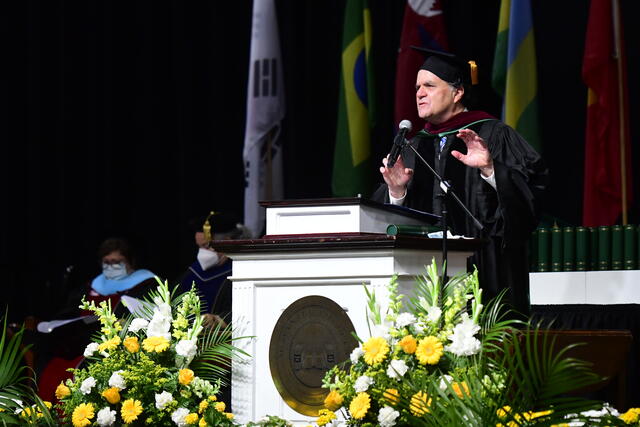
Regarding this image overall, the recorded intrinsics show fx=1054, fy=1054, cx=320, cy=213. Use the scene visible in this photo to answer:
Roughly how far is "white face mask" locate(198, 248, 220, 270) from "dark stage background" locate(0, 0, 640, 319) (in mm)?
2354

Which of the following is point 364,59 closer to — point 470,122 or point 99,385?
point 470,122

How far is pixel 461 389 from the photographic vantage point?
252 cm

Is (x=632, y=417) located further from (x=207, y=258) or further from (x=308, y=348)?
(x=207, y=258)

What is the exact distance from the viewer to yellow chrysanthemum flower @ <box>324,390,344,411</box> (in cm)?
276

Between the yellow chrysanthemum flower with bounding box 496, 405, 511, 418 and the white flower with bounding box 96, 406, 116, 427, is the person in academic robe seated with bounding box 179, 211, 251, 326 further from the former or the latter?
the yellow chrysanthemum flower with bounding box 496, 405, 511, 418

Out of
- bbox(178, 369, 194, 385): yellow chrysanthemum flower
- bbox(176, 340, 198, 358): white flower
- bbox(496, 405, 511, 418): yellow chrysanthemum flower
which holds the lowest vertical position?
bbox(178, 369, 194, 385): yellow chrysanthemum flower

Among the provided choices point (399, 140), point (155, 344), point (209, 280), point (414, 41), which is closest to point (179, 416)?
point (155, 344)

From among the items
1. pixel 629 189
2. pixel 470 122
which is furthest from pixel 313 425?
pixel 629 189

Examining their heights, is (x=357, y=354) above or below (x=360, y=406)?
above

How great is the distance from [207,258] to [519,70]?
2.50 meters

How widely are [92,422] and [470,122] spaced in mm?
1832

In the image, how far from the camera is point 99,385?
3092 millimetres

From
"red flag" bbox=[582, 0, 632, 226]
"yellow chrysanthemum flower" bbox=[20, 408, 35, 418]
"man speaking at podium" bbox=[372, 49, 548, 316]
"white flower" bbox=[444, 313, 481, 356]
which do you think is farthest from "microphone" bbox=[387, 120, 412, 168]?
"red flag" bbox=[582, 0, 632, 226]

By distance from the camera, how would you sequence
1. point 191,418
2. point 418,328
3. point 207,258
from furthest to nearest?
point 207,258, point 191,418, point 418,328
